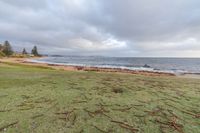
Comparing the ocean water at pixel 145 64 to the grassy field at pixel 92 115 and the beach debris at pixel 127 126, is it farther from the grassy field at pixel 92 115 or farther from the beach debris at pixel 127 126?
the beach debris at pixel 127 126

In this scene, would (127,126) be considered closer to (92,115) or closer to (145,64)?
(92,115)

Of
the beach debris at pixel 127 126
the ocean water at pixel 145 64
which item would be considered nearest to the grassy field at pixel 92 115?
the beach debris at pixel 127 126

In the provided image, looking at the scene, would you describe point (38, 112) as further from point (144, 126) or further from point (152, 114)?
point (152, 114)

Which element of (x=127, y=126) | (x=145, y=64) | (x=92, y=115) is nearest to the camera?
(x=127, y=126)

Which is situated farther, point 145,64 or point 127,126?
point 145,64

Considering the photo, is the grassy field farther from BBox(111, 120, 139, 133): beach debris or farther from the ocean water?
the ocean water

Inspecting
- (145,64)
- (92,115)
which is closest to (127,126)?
(92,115)

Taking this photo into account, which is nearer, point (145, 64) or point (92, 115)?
point (92, 115)

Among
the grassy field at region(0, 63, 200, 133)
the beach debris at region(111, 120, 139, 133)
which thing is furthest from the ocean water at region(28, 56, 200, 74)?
the beach debris at region(111, 120, 139, 133)

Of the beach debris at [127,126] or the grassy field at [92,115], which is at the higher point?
the grassy field at [92,115]

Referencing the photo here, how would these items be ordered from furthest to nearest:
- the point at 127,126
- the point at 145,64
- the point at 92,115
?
the point at 145,64
the point at 92,115
the point at 127,126

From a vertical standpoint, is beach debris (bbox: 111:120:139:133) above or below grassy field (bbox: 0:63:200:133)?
below

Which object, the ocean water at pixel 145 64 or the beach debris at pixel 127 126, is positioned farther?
the ocean water at pixel 145 64

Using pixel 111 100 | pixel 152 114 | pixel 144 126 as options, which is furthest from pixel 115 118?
pixel 111 100
